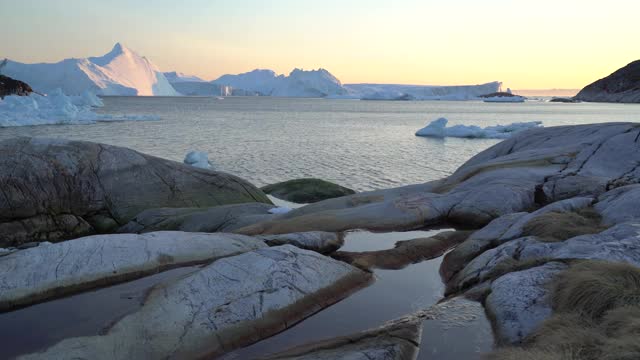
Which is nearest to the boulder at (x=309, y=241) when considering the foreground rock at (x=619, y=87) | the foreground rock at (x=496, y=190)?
the foreground rock at (x=496, y=190)

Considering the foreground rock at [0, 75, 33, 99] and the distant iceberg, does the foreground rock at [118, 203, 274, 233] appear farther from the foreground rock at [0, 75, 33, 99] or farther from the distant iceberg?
the foreground rock at [0, 75, 33, 99]

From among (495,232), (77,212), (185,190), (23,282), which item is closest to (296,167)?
(185,190)

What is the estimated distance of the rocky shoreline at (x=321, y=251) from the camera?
5285 mm

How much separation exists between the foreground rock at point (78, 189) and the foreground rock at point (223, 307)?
8018mm

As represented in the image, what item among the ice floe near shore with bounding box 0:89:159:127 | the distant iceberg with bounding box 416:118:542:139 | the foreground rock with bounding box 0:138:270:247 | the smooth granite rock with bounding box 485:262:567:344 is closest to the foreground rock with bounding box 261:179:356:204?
the foreground rock with bounding box 0:138:270:247

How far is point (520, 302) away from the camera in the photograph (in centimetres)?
578

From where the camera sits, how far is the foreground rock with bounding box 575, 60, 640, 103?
133250 millimetres

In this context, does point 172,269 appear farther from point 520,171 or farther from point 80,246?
point 520,171

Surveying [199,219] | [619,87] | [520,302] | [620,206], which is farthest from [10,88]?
[619,87]

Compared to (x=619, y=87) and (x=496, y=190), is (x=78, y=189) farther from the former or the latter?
(x=619, y=87)

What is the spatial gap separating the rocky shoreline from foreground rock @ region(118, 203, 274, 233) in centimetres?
5

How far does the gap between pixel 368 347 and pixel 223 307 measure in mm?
1755

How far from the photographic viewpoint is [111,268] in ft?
23.0

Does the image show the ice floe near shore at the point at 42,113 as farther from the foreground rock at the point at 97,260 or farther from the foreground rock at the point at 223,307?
the foreground rock at the point at 223,307
